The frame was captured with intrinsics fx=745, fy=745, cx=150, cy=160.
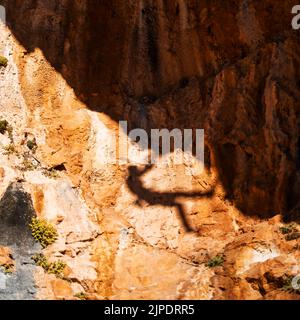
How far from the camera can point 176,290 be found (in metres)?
17.7

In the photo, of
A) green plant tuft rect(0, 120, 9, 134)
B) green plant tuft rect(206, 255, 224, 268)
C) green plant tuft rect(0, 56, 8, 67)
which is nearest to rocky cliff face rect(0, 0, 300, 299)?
green plant tuft rect(206, 255, 224, 268)

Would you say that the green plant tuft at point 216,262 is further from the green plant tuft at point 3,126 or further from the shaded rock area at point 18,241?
the green plant tuft at point 3,126

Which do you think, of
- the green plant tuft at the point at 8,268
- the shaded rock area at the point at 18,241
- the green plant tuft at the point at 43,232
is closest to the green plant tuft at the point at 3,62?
the shaded rock area at the point at 18,241

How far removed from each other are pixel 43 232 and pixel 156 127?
484cm

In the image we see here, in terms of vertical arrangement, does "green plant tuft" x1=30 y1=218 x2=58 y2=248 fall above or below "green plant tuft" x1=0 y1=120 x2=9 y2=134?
below

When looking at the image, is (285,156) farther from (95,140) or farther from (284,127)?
(95,140)

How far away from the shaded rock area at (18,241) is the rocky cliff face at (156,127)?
96 mm

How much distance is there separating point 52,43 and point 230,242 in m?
7.92

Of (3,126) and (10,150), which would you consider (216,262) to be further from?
(3,126)

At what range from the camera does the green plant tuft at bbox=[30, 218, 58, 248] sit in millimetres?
18719

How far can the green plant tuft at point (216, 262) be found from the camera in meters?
18.3

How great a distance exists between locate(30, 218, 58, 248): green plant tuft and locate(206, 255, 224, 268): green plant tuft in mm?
3952

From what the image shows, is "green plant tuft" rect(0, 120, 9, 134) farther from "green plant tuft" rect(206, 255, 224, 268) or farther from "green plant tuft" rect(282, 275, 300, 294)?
"green plant tuft" rect(282, 275, 300, 294)

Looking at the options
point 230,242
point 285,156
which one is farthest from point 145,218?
point 285,156
